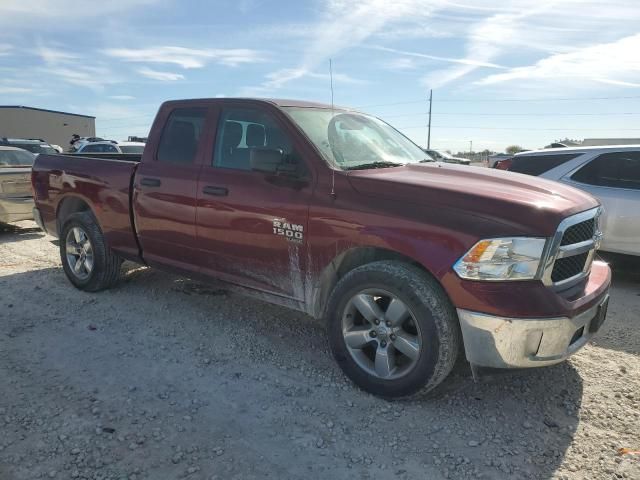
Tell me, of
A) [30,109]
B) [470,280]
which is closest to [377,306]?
[470,280]

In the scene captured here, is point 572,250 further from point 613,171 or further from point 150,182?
point 613,171

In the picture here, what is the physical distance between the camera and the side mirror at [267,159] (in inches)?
139

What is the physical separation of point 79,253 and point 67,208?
0.62 metres

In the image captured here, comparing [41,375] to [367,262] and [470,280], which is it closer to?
[367,262]

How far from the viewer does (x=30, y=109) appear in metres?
53.4

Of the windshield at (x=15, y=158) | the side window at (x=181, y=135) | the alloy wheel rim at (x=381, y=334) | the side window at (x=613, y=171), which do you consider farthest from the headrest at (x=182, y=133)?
the windshield at (x=15, y=158)

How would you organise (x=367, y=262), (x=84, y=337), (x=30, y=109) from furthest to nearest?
(x=30, y=109)
(x=84, y=337)
(x=367, y=262)

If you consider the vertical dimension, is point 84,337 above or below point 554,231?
below

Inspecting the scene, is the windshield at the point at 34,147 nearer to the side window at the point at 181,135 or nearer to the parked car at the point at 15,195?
the parked car at the point at 15,195

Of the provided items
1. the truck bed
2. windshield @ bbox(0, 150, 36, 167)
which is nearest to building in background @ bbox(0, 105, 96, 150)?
windshield @ bbox(0, 150, 36, 167)

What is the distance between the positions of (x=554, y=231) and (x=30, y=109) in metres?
61.3

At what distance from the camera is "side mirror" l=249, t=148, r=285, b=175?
3.53 metres

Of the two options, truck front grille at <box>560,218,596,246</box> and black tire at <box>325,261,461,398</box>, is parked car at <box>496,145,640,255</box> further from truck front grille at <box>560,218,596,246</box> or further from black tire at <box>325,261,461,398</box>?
black tire at <box>325,261,461,398</box>

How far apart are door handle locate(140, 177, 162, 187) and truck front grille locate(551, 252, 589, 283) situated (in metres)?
3.26
